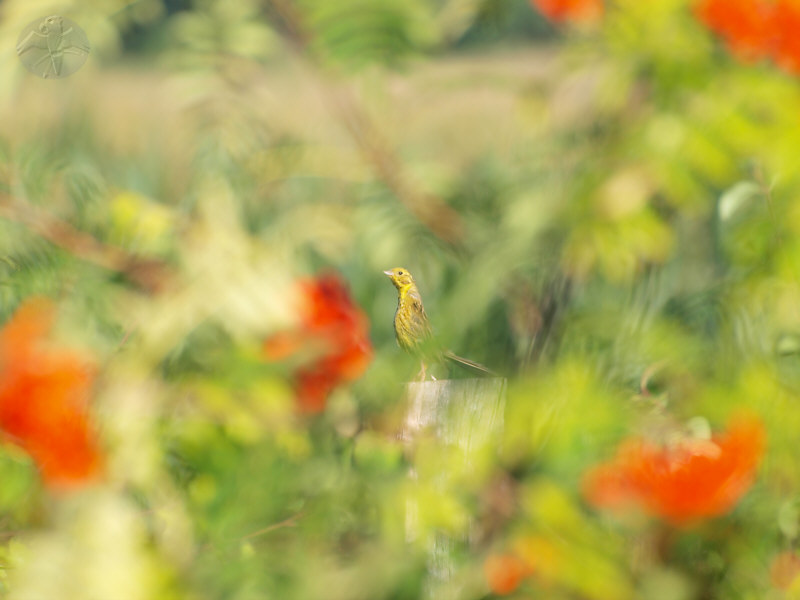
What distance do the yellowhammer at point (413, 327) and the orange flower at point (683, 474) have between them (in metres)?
0.15

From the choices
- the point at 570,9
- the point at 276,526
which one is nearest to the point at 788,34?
the point at 570,9

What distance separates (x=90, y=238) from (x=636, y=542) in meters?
0.57

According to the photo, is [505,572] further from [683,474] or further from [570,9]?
[570,9]

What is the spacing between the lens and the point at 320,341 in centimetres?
59

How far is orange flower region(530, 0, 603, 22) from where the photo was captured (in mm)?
734

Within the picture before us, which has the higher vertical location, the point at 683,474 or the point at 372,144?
the point at 372,144

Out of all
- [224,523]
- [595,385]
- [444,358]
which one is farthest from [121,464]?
[595,385]

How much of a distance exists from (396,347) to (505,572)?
0.70ft

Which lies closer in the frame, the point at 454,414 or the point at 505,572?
the point at 454,414

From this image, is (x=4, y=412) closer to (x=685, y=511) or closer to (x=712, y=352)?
(x=685, y=511)

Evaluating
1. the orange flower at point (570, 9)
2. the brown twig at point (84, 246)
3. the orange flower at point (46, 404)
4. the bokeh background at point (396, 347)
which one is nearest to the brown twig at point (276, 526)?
the bokeh background at point (396, 347)

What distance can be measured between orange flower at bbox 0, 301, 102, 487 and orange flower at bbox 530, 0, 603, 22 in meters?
0.52

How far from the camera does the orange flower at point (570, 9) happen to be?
0.73m

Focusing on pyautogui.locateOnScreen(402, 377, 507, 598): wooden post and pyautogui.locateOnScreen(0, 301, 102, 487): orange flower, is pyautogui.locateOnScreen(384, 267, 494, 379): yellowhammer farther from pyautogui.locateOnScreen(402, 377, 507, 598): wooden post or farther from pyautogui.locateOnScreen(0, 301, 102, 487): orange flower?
pyautogui.locateOnScreen(0, 301, 102, 487): orange flower
